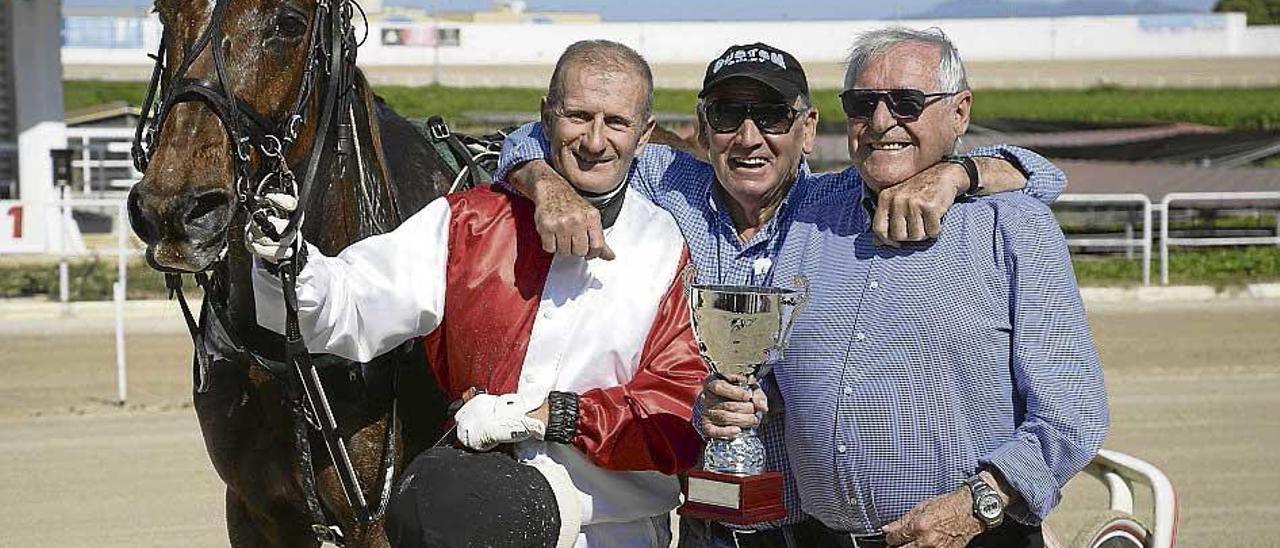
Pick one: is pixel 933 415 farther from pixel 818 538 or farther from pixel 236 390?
pixel 236 390

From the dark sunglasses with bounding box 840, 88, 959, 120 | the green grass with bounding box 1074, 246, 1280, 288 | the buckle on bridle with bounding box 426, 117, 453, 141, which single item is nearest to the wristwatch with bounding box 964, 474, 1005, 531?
the dark sunglasses with bounding box 840, 88, 959, 120

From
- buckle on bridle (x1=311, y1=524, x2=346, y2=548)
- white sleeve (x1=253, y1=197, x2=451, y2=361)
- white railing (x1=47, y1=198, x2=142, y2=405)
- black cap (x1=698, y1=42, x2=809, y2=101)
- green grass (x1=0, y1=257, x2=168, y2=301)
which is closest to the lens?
white sleeve (x1=253, y1=197, x2=451, y2=361)

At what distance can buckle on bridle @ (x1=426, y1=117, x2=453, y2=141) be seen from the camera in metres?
3.94

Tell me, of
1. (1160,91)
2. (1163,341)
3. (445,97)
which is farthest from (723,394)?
(1160,91)

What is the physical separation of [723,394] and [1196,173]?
13.4m

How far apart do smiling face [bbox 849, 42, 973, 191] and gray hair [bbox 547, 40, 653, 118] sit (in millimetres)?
383

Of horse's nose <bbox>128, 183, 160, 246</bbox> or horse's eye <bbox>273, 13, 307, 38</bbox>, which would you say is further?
horse's eye <bbox>273, 13, 307, 38</bbox>

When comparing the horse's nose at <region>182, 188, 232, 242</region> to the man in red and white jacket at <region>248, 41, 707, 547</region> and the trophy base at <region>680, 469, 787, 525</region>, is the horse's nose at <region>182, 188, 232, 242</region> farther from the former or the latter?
the trophy base at <region>680, 469, 787, 525</region>

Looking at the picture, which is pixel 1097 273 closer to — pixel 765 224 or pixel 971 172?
pixel 765 224

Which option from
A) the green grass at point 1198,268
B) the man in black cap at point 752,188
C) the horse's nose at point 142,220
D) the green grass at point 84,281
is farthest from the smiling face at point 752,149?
the green grass at point 1198,268

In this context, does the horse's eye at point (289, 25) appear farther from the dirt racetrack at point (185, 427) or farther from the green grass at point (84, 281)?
the green grass at point (84, 281)

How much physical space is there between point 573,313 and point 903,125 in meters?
0.69

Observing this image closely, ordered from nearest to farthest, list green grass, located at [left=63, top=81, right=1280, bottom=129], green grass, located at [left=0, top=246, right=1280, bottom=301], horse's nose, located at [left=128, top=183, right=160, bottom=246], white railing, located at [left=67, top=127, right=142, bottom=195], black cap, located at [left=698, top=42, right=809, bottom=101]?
horse's nose, located at [left=128, top=183, right=160, bottom=246] < black cap, located at [left=698, top=42, right=809, bottom=101] < green grass, located at [left=0, top=246, right=1280, bottom=301] < white railing, located at [left=67, top=127, right=142, bottom=195] < green grass, located at [left=63, top=81, right=1280, bottom=129]

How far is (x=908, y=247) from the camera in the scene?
271 centimetres
